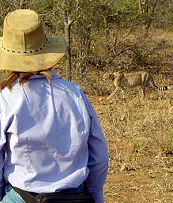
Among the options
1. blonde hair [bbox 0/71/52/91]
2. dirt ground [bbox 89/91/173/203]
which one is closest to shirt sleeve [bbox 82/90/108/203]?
blonde hair [bbox 0/71/52/91]

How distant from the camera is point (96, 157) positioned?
257 cm

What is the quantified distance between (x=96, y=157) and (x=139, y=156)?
3.50m

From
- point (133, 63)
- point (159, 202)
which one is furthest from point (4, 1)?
point (159, 202)

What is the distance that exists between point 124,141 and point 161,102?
3224 mm

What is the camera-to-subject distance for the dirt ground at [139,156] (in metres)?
4.96

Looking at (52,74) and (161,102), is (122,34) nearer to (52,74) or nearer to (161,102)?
(161,102)

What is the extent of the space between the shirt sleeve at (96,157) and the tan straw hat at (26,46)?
0.81 ft

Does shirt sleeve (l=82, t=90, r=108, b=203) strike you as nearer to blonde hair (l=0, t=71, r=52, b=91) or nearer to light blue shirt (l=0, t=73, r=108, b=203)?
light blue shirt (l=0, t=73, r=108, b=203)

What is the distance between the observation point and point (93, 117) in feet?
8.25

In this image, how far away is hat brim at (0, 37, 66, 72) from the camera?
7.82 ft

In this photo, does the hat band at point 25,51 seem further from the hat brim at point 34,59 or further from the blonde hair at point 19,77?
the blonde hair at point 19,77

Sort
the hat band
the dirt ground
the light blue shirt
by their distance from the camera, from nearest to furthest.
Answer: the light blue shirt, the hat band, the dirt ground

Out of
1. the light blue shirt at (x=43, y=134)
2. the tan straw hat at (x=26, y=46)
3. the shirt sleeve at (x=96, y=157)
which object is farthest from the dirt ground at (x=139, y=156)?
the tan straw hat at (x=26, y=46)

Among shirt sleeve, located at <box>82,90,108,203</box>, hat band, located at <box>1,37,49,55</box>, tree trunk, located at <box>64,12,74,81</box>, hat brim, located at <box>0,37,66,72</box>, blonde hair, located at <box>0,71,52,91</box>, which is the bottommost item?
tree trunk, located at <box>64,12,74,81</box>
